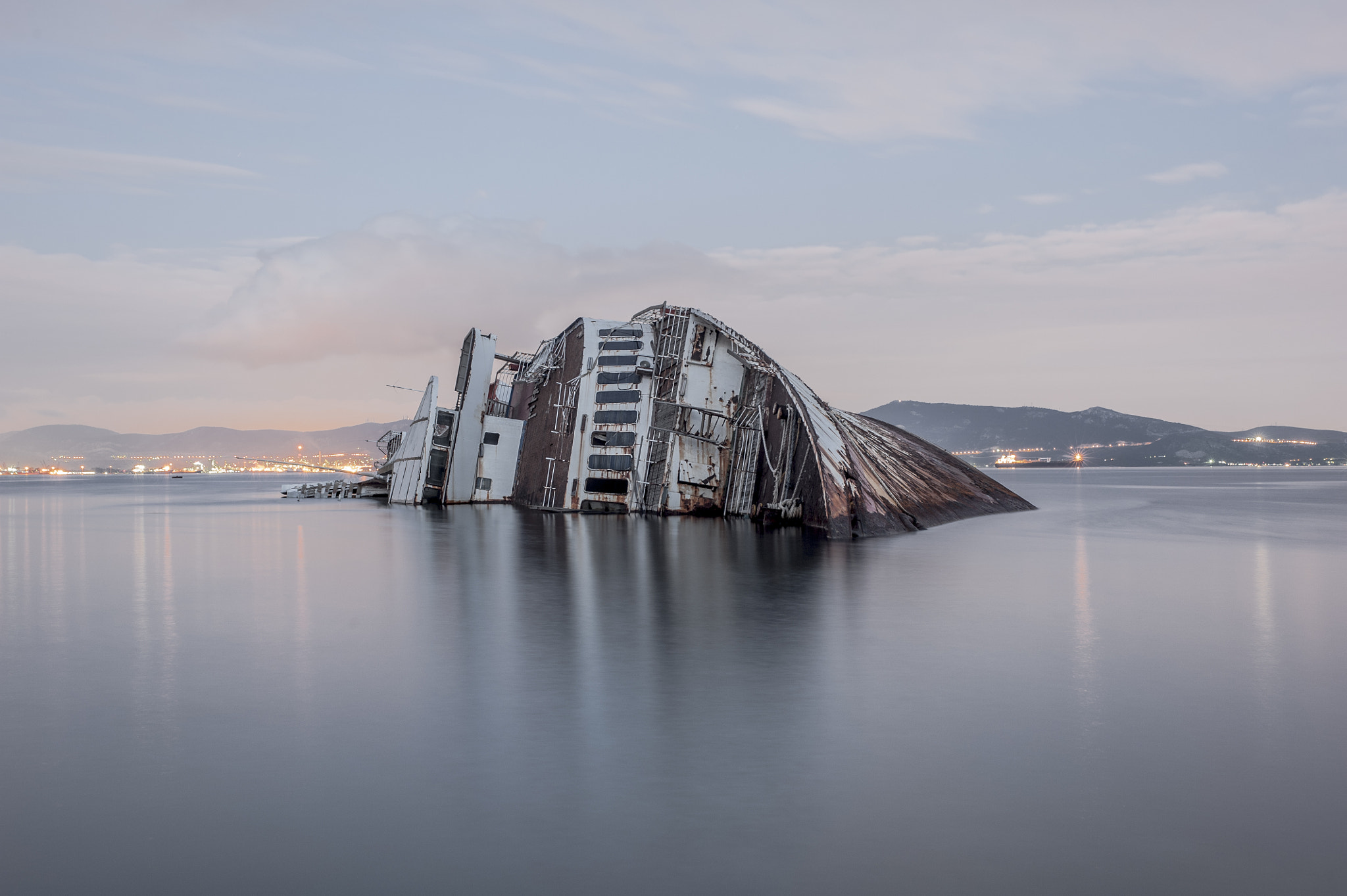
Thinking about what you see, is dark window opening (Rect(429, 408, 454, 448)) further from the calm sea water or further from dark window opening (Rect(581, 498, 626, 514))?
the calm sea water

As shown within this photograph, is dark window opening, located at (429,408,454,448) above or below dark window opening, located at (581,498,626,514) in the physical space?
above

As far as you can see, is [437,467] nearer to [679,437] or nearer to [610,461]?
[610,461]

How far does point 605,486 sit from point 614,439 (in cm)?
243

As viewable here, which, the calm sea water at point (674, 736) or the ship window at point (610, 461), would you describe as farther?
the ship window at point (610, 461)

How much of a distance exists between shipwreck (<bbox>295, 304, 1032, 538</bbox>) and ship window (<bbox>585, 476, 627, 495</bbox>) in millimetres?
50

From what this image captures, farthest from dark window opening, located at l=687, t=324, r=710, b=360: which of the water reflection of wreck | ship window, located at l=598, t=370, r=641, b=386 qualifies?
ship window, located at l=598, t=370, r=641, b=386

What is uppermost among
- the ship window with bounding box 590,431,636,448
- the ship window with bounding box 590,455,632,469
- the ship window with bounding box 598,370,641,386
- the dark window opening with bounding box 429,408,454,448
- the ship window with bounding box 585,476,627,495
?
the ship window with bounding box 598,370,641,386

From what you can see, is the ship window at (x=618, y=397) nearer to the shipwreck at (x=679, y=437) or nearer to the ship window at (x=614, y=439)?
the shipwreck at (x=679, y=437)

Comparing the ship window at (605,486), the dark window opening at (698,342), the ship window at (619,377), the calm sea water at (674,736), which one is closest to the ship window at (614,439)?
the ship window at (605,486)

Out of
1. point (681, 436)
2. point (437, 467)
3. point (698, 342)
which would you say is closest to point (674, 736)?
point (681, 436)

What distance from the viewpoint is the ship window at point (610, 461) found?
39.2 meters

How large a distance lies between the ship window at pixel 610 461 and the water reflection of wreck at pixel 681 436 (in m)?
0.05

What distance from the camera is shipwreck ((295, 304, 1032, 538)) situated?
33.4m

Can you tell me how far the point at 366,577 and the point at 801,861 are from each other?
57.4ft
